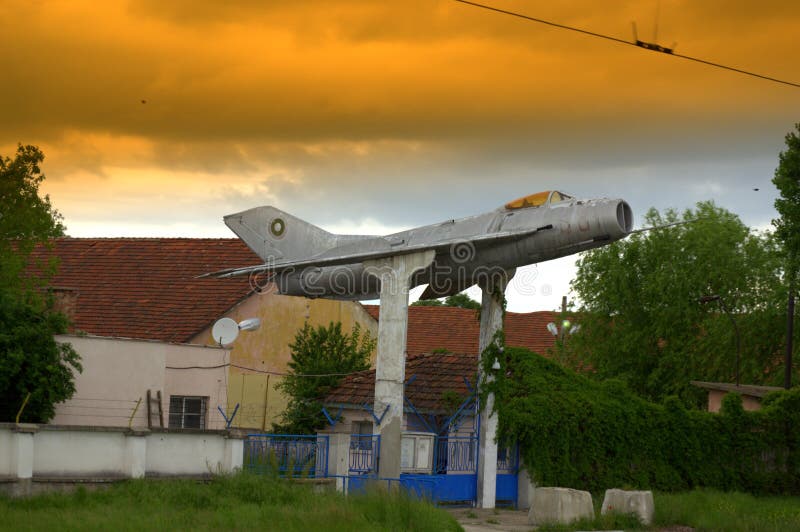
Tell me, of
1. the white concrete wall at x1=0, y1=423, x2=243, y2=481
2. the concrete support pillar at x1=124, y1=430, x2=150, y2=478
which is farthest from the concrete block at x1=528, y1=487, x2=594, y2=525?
the concrete support pillar at x1=124, y1=430, x2=150, y2=478

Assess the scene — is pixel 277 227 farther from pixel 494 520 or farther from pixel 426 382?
pixel 494 520

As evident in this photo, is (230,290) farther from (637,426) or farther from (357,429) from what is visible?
(637,426)

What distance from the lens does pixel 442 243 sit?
28.2 meters

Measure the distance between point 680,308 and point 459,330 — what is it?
12.9 metres

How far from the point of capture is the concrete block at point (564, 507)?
82.3 feet

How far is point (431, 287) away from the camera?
99.6ft

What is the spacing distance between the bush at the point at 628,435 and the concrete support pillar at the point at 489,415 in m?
0.28

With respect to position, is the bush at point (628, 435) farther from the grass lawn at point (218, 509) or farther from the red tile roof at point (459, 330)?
the red tile roof at point (459, 330)

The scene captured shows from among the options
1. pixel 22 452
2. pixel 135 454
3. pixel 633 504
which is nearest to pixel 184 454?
pixel 135 454

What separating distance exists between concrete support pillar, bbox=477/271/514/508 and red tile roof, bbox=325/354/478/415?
3.80 ft

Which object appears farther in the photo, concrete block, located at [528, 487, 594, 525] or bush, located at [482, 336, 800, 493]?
bush, located at [482, 336, 800, 493]

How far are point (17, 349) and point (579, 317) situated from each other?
3476 cm

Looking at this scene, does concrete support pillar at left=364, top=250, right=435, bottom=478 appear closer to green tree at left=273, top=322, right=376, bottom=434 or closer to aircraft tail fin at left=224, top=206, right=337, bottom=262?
aircraft tail fin at left=224, top=206, right=337, bottom=262

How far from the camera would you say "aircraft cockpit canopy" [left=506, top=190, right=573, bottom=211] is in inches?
1088
